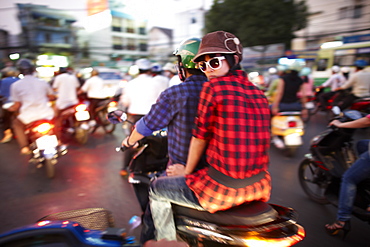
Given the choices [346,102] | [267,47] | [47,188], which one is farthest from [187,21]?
[47,188]

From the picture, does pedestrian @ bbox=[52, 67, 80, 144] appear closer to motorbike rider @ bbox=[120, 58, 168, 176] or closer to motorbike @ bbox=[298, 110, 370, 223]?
motorbike rider @ bbox=[120, 58, 168, 176]

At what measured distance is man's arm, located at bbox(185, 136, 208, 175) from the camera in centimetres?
164

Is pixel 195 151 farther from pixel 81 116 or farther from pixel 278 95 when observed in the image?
pixel 81 116

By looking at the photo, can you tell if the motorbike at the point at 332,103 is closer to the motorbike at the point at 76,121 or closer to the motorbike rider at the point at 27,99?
the motorbike rider at the point at 27,99

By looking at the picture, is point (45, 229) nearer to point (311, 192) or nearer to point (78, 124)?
point (311, 192)

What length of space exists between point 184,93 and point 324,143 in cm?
220

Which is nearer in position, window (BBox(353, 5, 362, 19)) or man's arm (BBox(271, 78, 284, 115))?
man's arm (BBox(271, 78, 284, 115))

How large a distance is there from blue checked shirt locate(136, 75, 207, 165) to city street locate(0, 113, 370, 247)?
1360 mm

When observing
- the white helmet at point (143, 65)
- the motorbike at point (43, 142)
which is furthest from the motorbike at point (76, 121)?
the white helmet at point (143, 65)

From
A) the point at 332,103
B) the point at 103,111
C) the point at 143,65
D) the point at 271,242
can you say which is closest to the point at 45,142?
the point at 143,65

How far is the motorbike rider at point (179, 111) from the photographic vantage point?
6.22 ft

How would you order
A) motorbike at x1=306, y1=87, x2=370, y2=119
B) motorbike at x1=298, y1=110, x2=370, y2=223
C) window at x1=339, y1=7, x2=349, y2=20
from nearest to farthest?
motorbike at x1=298, y1=110, x2=370, y2=223, motorbike at x1=306, y1=87, x2=370, y2=119, window at x1=339, y1=7, x2=349, y2=20

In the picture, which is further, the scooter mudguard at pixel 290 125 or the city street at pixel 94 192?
the scooter mudguard at pixel 290 125

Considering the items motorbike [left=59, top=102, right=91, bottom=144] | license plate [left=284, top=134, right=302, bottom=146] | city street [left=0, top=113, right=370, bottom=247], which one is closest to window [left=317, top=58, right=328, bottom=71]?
city street [left=0, top=113, right=370, bottom=247]
